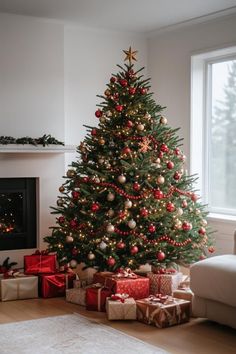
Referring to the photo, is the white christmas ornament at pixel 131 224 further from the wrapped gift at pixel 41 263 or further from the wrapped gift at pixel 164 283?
the wrapped gift at pixel 41 263

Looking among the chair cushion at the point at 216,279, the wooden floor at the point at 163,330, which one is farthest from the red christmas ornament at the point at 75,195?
the chair cushion at the point at 216,279

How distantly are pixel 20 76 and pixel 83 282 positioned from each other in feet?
7.62

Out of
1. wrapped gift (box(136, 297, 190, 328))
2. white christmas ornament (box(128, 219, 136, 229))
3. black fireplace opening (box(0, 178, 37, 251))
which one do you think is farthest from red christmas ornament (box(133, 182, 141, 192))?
black fireplace opening (box(0, 178, 37, 251))

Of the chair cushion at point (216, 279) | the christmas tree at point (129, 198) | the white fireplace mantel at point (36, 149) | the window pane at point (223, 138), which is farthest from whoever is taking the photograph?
the window pane at point (223, 138)

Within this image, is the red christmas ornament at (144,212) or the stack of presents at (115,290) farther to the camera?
the red christmas ornament at (144,212)

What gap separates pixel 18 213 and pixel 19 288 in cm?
120

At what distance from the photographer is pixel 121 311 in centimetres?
451

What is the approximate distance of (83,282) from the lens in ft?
17.3

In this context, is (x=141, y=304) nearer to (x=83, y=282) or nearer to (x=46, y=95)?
(x=83, y=282)

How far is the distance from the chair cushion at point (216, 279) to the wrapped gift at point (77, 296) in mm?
1074

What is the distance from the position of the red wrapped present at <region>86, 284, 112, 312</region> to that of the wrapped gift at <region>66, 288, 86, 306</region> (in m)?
0.13

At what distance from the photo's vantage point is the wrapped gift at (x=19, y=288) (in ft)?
17.2

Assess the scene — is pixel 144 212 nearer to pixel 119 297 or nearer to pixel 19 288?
pixel 119 297

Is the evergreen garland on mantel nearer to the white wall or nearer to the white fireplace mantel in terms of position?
the white fireplace mantel
